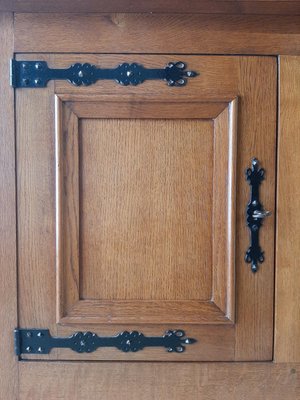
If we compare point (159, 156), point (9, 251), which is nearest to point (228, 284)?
point (159, 156)

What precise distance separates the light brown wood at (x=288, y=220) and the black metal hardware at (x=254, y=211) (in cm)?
3

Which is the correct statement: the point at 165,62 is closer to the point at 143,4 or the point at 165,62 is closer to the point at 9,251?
the point at 143,4

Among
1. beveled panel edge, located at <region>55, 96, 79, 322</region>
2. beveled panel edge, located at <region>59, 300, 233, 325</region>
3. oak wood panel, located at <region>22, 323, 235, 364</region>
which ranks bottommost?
oak wood panel, located at <region>22, 323, 235, 364</region>

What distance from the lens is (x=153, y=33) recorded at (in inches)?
35.7

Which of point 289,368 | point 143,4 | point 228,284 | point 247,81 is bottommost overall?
point 289,368

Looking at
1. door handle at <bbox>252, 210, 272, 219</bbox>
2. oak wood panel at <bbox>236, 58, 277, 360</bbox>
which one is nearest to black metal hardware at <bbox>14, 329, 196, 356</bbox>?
oak wood panel at <bbox>236, 58, 277, 360</bbox>

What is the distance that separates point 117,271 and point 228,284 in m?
0.18

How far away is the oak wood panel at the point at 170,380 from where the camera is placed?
3.09 feet

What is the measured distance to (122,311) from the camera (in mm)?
930

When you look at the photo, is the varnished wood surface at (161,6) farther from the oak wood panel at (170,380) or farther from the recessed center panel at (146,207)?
the oak wood panel at (170,380)

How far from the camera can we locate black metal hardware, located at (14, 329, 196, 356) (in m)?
0.93

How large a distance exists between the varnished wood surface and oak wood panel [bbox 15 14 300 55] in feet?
0.05

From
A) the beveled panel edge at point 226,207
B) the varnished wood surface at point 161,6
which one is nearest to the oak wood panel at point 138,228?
the beveled panel edge at point 226,207

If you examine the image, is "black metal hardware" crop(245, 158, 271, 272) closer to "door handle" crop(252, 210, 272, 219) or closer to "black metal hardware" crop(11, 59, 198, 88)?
"door handle" crop(252, 210, 272, 219)
